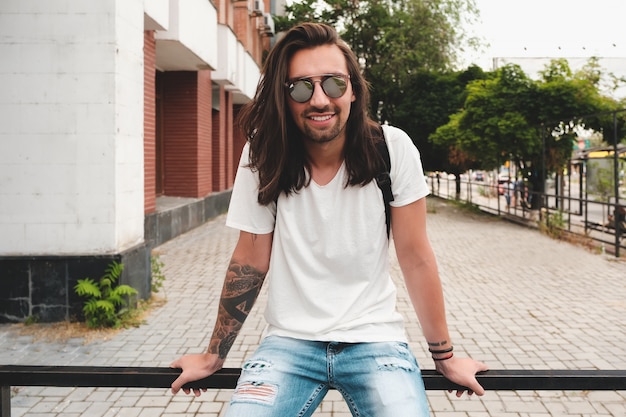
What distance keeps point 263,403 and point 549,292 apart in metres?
7.05

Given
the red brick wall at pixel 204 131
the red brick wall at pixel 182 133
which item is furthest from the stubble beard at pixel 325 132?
the red brick wall at pixel 204 131

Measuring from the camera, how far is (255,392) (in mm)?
1999

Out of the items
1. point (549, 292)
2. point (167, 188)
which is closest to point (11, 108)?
point (549, 292)

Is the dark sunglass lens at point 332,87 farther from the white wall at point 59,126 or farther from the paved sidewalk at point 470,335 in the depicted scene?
the white wall at point 59,126

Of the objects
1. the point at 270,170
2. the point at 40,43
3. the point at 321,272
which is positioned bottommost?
the point at 321,272

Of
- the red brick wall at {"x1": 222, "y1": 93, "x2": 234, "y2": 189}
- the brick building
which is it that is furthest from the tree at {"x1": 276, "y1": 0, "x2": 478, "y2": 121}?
the brick building

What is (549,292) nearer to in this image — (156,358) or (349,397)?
(156,358)

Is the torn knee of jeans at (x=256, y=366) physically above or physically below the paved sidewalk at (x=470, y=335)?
above

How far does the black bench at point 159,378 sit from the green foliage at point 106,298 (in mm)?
4163

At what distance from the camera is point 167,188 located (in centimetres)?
1541

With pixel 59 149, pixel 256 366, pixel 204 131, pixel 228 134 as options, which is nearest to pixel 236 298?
pixel 256 366

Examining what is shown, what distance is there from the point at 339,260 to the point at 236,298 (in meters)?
0.41

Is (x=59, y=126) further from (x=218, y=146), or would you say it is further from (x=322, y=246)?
(x=218, y=146)

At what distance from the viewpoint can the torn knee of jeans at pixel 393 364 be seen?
207 centimetres
